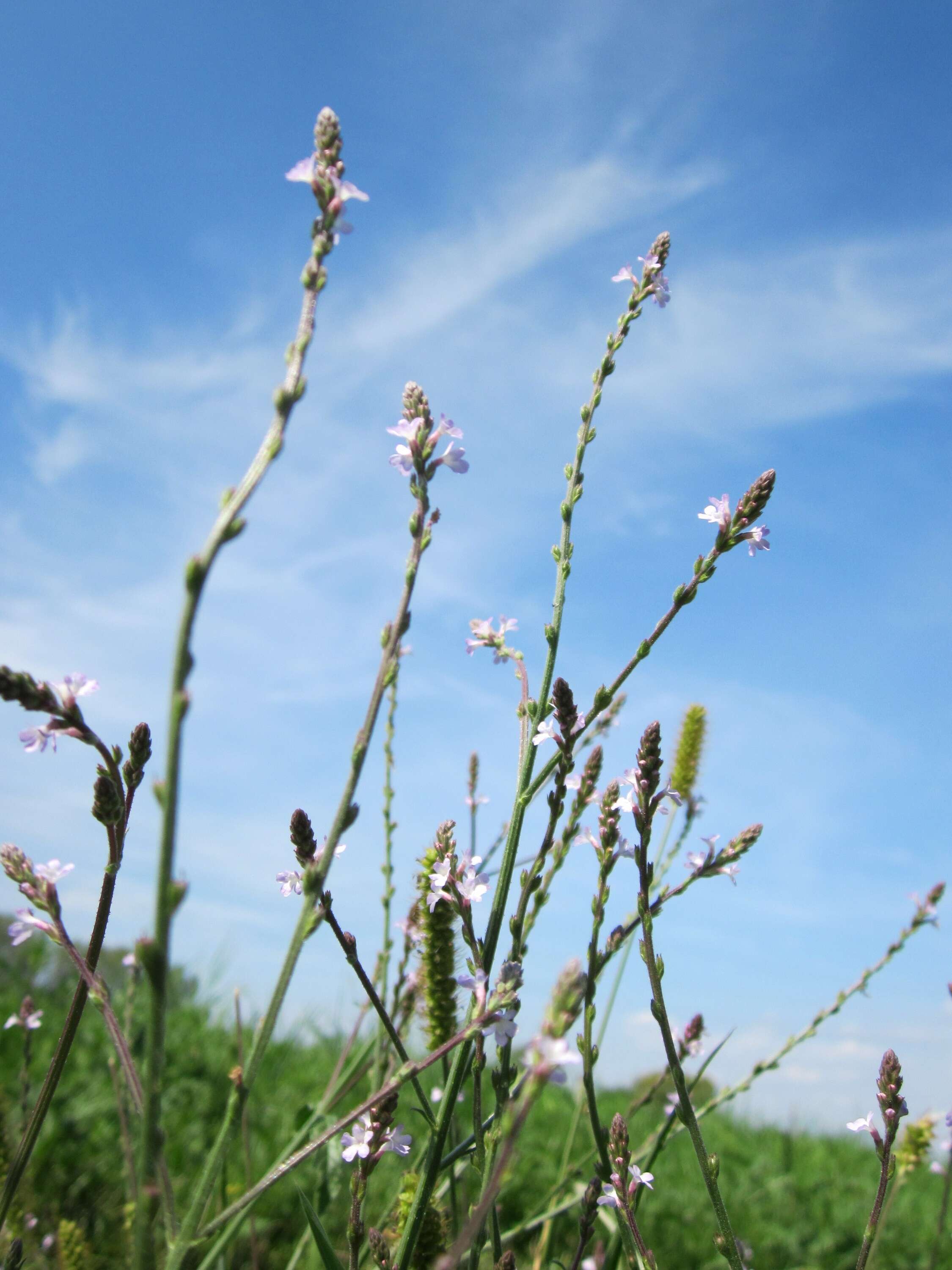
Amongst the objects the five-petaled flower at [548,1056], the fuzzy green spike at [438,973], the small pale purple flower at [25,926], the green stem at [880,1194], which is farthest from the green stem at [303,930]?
the green stem at [880,1194]

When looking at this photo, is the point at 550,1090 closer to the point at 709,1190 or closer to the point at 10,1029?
the point at 10,1029

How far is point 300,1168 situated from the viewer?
13.5ft

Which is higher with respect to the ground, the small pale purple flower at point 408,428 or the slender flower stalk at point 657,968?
the small pale purple flower at point 408,428

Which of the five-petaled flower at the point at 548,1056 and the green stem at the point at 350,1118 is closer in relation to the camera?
the five-petaled flower at the point at 548,1056

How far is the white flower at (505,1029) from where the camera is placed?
154 centimetres

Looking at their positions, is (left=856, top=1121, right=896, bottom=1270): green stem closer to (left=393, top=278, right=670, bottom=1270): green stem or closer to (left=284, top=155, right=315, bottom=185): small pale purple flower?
(left=393, top=278, right=670, bottom=1270): green stem

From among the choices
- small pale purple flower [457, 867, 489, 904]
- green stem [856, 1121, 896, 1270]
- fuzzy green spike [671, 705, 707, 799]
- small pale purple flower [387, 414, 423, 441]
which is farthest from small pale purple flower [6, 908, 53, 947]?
fuzzy green spike [671, 705, 707, 799]

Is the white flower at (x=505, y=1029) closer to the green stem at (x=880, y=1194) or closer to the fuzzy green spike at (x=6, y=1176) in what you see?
the green stem at (x=880, y=1194)

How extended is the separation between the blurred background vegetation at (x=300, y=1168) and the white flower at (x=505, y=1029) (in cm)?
117

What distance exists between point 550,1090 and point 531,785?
6781mm

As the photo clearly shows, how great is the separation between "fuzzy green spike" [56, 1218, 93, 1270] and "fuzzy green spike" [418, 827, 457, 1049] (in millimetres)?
1282

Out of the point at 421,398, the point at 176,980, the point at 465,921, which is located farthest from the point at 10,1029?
the point at 421,398

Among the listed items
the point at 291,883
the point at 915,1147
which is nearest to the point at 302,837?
the point at 291,883

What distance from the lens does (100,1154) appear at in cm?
443
